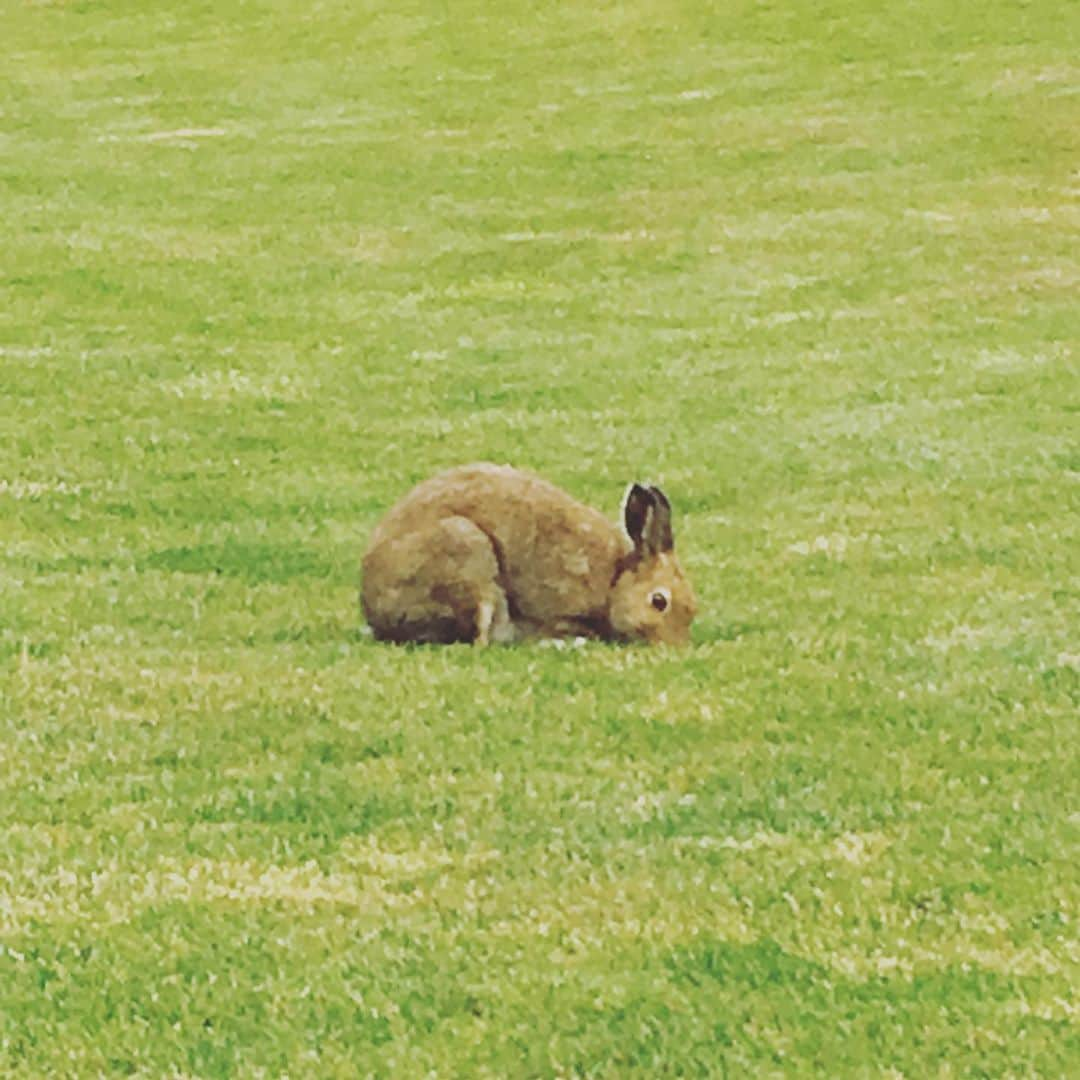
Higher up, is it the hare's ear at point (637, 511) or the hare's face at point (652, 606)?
the hare's ear at point (637, 511)

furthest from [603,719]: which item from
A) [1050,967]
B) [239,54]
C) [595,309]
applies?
[239,54]

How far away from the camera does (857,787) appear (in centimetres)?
822

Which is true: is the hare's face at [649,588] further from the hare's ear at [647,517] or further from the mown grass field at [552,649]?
the mown grass field at [552,649]

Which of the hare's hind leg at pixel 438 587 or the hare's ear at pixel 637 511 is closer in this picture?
the hare's hind leg at pixel 438 587

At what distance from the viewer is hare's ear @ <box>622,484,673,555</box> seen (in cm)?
1084

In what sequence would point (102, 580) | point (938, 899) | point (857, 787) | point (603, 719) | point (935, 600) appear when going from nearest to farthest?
point (938, 899) → point (857, 787) → point (603, 719) → point (935, 600) → point (102, 580)

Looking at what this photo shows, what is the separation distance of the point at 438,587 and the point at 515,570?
1.29 feet

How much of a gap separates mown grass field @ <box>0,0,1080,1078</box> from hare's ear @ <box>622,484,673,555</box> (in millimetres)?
541

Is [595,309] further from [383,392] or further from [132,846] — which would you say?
[132,846]

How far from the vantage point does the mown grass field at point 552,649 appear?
641cm

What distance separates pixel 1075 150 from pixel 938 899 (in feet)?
82.1

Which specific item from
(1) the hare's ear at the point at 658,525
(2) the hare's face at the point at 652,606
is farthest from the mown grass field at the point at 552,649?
(1) the hare's ear at the point at 658,525

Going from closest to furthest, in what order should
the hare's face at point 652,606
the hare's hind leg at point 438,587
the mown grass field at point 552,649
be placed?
1. the mown grass field at point 552,649
2. the hare's hind leg at point 438,587
3. the hare's face at point 652,606

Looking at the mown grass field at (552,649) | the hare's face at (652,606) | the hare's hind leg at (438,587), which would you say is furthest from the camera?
the hare's face at (652,606)
